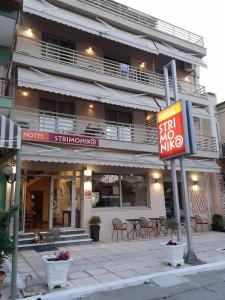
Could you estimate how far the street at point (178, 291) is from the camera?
6.00 m

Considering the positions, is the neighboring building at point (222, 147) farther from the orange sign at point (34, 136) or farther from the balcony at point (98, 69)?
the orange sign at point (34, 136)

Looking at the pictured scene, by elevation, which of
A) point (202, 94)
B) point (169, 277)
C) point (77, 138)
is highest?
point (202, 94)

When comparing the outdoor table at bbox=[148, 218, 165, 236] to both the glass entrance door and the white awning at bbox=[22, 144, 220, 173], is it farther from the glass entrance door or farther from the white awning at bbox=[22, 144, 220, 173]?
the glass entrance door

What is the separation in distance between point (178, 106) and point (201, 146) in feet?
32.3

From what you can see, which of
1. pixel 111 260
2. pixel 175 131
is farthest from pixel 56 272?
pixel 175 131

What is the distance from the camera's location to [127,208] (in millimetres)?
14695

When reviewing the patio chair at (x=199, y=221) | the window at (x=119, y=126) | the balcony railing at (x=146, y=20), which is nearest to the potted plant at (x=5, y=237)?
the window at (x=119, y=126)

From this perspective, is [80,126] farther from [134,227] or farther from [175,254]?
[175,254]

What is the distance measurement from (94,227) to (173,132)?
21.6 ft

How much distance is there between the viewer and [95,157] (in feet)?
41.6

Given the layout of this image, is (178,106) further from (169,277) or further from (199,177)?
(199,177)

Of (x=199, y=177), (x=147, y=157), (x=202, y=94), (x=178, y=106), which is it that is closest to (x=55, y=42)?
(x=147, y=157)

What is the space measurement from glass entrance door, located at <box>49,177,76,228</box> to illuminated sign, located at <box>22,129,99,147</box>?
2.45 metres

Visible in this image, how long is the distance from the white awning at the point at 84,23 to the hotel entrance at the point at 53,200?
24.6 ft
